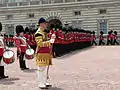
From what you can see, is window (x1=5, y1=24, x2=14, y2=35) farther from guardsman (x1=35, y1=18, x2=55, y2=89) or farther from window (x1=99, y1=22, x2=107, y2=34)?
guardsman (x1=35, y1=18, x2=55, y2=89)

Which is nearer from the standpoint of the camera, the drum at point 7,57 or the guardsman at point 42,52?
the guardsman at point 42,52

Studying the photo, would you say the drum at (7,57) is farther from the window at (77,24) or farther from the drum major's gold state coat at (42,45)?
the window at (77,24)

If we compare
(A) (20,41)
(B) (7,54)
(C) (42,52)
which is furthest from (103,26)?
(C) (42,52)

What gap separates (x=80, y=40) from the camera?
94.3ft

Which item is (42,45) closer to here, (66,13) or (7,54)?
(7,54)

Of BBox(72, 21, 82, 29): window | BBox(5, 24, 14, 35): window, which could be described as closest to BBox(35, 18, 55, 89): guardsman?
BBox(72, 21, 82, 29): window

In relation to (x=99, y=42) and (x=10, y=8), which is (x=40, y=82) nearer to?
(x=99, y=42)

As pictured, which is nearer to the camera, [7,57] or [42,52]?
[42,52]

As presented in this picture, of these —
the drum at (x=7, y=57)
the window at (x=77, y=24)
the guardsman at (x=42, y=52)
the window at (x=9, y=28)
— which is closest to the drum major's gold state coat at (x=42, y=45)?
the guardsman at (x=42, y=52)

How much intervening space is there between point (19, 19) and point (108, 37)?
1167 centimetres

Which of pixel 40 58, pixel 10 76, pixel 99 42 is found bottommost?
pixel 99 42

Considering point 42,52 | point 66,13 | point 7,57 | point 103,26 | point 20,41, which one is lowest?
point 103,26

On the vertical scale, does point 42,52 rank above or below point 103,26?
above

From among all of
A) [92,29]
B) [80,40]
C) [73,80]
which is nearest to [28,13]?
[92,29]
